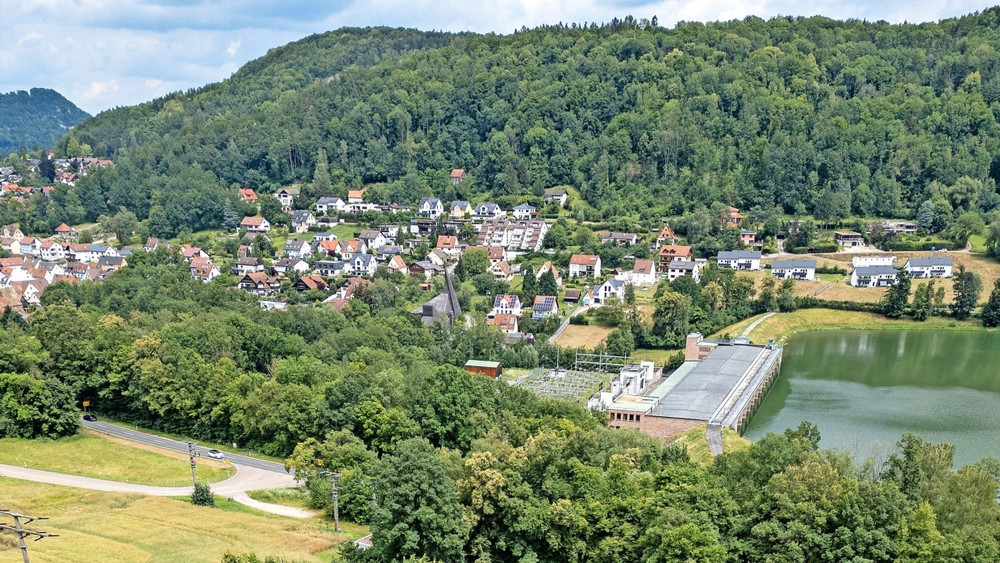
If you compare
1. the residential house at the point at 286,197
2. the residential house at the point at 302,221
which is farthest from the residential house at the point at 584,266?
the residential house at the point at 286,197

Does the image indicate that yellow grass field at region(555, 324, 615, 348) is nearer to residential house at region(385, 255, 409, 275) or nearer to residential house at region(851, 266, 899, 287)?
residential house at region(385, 255, 409, 275)

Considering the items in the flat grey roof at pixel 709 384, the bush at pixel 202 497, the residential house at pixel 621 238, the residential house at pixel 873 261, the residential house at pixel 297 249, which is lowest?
the bush at pixel 202 497

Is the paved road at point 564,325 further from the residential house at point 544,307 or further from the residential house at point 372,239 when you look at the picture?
the residential house at point 372,239

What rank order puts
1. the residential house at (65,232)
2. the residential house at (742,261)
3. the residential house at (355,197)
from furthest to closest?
the residential house at (355,197) → the residential house at (65,232) → the residential house at (742,261)

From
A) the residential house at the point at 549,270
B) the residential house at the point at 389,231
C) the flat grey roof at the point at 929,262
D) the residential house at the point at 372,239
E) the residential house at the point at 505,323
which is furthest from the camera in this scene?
the residential house at the point at 389,231

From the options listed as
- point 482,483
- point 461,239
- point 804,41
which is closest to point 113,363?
point 482,483

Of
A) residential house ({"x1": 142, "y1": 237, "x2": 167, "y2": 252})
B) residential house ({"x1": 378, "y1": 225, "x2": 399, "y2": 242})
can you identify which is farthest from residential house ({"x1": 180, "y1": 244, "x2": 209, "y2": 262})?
residential house ({"x1": 378, "y1": 225, "x2": 399, "y2": 242})
